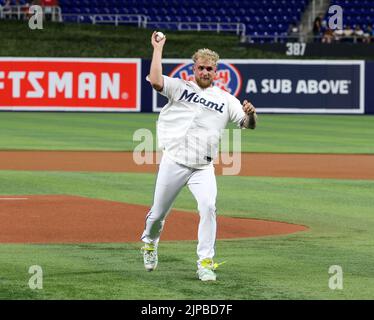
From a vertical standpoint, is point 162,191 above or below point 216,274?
above

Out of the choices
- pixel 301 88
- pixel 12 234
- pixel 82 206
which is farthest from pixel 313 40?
pixel 12 234

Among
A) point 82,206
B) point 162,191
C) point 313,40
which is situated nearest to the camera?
point 162,191

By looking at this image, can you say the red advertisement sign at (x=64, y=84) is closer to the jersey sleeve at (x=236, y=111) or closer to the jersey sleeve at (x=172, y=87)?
the jersey sleeve at (x=236, y=111)

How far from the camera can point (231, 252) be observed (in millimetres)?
11781

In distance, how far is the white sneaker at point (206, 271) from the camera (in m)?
9.83

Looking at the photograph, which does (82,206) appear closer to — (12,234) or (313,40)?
(12,234)

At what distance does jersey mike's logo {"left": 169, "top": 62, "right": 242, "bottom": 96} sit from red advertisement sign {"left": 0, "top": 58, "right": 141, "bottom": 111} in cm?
164

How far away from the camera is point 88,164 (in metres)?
21.9

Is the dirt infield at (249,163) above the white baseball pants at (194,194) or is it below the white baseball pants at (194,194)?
below

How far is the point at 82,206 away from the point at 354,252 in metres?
4.94

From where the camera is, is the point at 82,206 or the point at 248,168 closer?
the point at 82,206

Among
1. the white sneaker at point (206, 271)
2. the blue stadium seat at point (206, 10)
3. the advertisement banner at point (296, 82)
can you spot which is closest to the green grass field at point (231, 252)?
the white sneaker at point (206, 271)

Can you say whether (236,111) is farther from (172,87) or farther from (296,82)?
(296,82)

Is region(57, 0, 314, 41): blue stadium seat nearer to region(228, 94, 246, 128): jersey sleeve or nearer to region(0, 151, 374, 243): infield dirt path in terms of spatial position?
region(0, 151, 374, 243): infield dirt path
